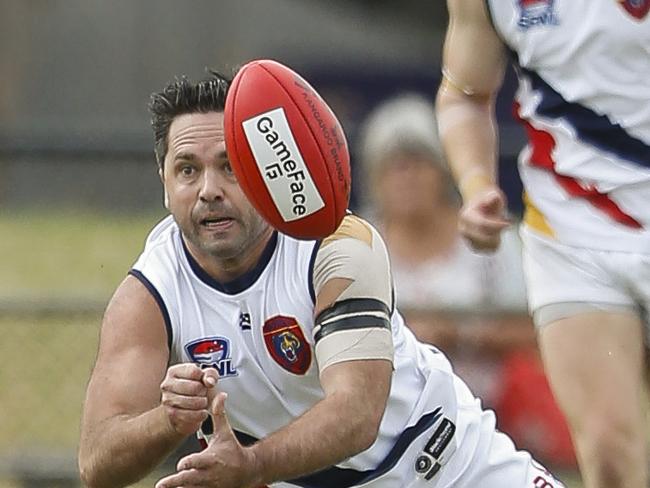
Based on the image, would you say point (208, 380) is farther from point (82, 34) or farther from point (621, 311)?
point (82, 34)

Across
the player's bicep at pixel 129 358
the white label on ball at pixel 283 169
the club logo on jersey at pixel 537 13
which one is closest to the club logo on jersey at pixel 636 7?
the club logo on jersey at pixel 537 13

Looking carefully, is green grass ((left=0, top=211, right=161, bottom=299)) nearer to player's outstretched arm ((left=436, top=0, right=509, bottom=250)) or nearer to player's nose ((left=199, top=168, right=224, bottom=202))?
player's outstretched arm ((left=436, top=0, right=509, bottom=250))

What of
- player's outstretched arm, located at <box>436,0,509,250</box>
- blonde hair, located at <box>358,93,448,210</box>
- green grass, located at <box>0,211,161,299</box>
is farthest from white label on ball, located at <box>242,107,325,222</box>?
green grass, located at <box>0,211,161,299</box>

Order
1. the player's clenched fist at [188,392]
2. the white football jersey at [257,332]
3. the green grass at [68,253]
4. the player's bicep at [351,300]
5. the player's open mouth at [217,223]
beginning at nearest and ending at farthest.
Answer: the player's clenched fist at [188,392], the player's bicep at [351,300], the player's open mouth at [217,223], the white football jersey at [257,332], the green grass at [68,253]

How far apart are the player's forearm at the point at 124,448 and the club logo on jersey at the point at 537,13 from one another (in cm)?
146

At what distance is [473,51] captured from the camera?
193 inches

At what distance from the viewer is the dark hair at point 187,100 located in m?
4.50

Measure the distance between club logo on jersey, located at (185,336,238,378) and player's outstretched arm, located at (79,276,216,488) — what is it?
0.28 feet

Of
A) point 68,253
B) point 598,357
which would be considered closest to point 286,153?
point 598,357

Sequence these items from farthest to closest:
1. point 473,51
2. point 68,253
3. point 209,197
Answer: point 68,253 → point 473,51 → point 209,197

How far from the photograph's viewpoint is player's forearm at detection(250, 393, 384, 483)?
12.9 ft

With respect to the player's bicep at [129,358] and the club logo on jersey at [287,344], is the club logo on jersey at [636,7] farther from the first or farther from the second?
the player's bicep at [129,358]

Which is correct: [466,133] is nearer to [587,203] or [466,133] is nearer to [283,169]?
[587,203]

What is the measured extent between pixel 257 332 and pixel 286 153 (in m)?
0.54
